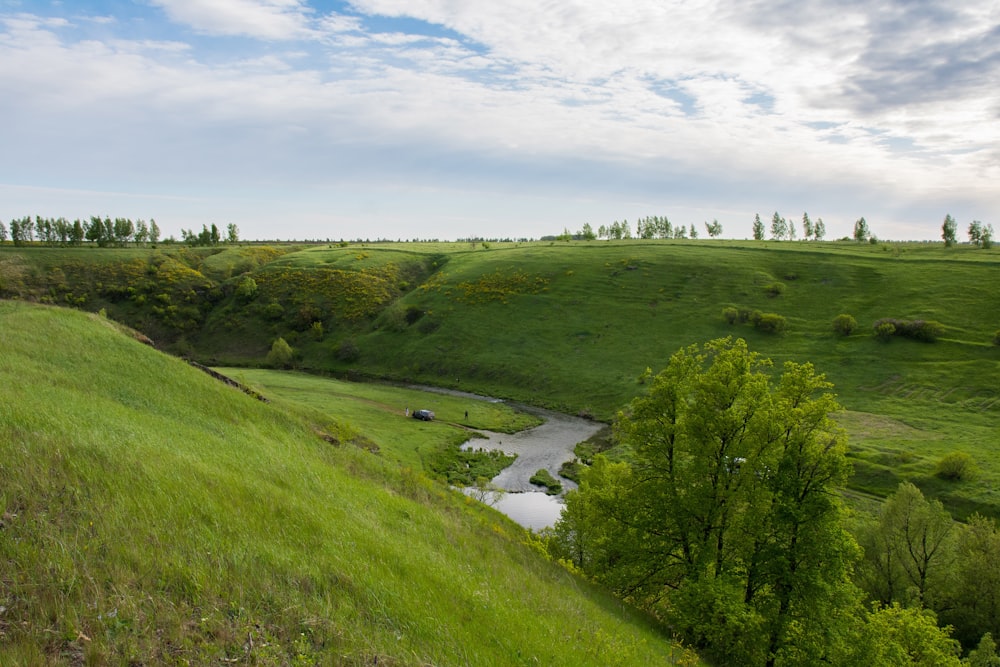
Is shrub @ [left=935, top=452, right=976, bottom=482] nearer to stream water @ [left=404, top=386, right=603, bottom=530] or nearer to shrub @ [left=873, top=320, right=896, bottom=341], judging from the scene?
stream water @ [left=404, top=386, right=603, bottom=530]

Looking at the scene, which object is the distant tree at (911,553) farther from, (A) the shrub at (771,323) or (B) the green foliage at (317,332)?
(B) the green foliage at (317,332)

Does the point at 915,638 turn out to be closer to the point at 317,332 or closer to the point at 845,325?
the point at 845,325

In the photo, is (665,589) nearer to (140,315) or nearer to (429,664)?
(429,664)

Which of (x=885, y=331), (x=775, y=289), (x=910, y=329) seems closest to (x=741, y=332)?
(x=775, y=289)

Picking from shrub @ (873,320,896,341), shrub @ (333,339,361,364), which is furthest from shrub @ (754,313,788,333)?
shrub @ (333,339,361,364)

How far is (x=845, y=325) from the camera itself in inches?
3514

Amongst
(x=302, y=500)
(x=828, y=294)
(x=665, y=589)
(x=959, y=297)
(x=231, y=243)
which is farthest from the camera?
(x=231, y=243)

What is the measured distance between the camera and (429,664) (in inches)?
353

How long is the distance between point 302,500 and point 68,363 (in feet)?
54.5

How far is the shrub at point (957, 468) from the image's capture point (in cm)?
4862

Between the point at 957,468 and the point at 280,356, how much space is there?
10137cm

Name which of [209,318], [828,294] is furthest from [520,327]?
[209,318]

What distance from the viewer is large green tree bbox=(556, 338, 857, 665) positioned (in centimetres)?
2159

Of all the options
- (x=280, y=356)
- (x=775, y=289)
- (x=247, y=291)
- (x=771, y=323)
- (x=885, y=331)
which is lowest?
(x=280, y=356)
